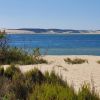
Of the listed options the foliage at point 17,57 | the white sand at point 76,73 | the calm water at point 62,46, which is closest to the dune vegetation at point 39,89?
the white sand at point 76,73

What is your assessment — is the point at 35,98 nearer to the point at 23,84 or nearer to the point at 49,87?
the point at 49,87

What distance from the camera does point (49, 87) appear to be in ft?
23.5

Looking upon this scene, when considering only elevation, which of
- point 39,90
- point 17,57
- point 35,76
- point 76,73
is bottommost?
point 17,57

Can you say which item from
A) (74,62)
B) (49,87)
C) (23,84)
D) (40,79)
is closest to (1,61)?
(74,62)

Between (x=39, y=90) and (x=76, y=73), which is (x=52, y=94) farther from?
(x=76, y=73)

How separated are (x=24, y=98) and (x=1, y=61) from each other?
9.92 metres

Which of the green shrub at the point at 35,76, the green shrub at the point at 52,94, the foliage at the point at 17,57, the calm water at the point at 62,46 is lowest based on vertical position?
the calm water at the point at 62,46

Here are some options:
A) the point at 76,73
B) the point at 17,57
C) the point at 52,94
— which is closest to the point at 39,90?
the point at 52,94

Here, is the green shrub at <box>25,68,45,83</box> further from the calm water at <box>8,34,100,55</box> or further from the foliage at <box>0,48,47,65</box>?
the calm water at <box>8,34,100,55</box>

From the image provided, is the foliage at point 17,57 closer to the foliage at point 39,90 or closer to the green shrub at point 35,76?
the green shrub at point 35,76

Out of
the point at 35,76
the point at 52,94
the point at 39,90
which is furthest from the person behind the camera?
the point at 35,76

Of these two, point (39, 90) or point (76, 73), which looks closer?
point (39, 90)

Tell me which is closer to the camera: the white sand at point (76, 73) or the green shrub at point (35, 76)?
the green shrub at point (35, 76)

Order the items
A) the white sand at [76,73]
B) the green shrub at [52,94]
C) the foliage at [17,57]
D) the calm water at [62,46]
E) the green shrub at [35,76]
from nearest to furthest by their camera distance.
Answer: the green shrub at [52,94]
the green shrub at [35,76]
the white sand at [76,73]
the foliage at [17,57]
the calm water at [62,46]
